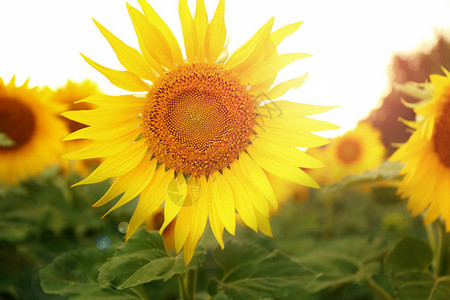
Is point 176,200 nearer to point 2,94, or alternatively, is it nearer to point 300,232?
point 2,94

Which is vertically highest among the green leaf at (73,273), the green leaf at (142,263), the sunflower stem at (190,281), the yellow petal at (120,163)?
the yellow petal at (120,163)

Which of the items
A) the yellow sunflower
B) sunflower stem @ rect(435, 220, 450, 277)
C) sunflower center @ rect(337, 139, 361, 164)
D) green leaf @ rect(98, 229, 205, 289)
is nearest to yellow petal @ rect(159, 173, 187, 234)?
green leaf @ rect(98, 229, 205, 289)

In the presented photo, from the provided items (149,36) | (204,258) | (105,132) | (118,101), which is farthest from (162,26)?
(204,258)

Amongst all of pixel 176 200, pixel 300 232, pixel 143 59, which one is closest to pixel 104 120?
pixel 143 59

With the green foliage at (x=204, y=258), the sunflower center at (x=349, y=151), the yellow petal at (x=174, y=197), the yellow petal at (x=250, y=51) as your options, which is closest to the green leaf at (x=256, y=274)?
the green foliage at (x=204, y=258)

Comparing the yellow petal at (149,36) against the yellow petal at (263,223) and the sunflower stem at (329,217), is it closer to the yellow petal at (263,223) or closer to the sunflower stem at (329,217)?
the yellow petal at (263,223)

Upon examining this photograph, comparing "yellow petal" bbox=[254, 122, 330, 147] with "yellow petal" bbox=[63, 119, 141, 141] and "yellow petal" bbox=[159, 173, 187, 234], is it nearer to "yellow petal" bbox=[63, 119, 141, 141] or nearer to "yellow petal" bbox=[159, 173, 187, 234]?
"yellow petal" bbox=[159, 173, 187, 234]
